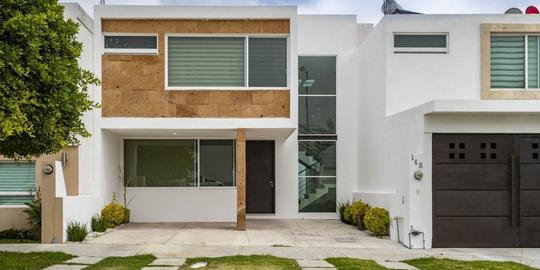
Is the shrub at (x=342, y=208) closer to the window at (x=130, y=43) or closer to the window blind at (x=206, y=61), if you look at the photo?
the window blind at (x=206, y=61)

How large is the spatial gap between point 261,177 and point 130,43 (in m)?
6.11

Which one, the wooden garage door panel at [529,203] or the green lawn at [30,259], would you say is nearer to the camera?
the green lawn at [30,259]

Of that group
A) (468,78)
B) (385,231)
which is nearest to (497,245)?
(385,231)

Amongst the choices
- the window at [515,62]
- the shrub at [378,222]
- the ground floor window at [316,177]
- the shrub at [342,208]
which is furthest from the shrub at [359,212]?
the window at [515,62]

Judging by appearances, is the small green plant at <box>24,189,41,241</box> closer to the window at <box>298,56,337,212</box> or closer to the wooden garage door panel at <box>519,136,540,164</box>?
the window at <box>298,56,337,212</box>

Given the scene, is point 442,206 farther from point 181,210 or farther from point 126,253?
point 181,210

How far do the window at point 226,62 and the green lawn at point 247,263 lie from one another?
17.9 ft

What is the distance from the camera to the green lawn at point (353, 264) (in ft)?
29.5

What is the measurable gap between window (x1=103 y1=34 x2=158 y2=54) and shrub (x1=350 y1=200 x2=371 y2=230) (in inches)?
272

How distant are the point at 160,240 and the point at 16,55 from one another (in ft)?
20.7

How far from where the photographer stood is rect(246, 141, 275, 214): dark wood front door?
17625 mm

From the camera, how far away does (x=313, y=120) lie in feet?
57.8

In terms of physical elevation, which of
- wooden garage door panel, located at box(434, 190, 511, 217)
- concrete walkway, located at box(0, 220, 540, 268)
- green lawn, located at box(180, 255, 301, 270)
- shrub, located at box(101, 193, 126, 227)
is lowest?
concrete walkway, located at box(0, 220, 540, 268)

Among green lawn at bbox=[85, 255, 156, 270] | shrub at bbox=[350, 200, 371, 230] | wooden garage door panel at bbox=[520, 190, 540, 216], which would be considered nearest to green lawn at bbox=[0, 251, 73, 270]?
green lawn at bbox=[85, 255, 156, 270]
